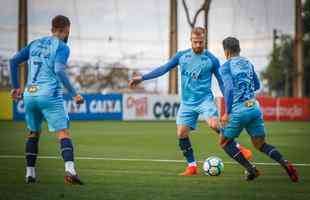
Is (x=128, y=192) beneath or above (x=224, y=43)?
beneath

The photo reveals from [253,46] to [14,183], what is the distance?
3594 centimetres

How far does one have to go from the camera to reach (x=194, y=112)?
39.3 ft

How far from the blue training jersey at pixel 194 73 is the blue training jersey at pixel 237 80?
1.24 metres

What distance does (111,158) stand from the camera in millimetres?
14734

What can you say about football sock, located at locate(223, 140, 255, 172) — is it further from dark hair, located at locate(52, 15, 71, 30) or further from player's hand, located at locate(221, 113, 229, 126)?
dark hair, located at locate(52, 15, 71, 30)

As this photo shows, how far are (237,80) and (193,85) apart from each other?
1422mm

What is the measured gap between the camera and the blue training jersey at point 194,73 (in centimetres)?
1184

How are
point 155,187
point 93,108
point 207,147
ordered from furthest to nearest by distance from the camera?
point 93,108
point 207,147
point 155,187

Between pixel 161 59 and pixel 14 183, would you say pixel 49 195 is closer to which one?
pixel 14 183

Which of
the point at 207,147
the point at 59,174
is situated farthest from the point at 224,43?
the point at 207,147

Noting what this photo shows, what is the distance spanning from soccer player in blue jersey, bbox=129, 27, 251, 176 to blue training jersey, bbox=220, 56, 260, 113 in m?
1.21

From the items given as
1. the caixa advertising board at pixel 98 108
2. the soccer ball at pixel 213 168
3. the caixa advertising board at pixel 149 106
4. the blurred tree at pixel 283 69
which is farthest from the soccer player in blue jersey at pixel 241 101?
the blurred tree at pixel 283 69

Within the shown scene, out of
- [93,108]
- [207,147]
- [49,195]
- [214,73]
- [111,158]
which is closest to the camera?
[49,195]

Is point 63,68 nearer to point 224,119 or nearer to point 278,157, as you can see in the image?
point 224,119
